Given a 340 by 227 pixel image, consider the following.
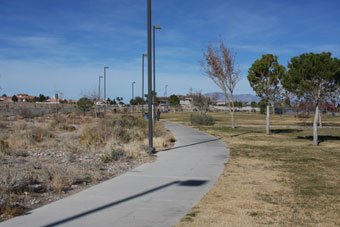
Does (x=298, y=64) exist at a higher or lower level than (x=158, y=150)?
higher

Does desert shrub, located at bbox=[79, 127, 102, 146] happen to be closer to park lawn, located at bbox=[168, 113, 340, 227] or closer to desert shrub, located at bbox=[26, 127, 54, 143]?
desert shrub, located at bbox=[26, 127, 54, 143]

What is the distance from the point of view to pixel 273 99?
24.3 metres

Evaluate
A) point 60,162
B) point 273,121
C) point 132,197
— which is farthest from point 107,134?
point 273,121

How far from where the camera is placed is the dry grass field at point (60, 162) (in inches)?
275

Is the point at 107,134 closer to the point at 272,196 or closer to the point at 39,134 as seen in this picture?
the point at 39,134

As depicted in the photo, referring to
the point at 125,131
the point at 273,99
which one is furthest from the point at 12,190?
the point at 273,99

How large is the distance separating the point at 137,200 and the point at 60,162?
552 centimetres

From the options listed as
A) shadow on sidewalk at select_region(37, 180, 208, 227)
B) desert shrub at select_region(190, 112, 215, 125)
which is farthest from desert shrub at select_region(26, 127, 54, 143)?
desert shrub at select_region(190, 112, 215, 125)

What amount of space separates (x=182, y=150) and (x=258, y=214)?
28.9 feet

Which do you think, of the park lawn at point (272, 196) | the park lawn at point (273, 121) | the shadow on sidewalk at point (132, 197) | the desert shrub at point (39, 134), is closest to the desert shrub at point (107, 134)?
the desert shrub at point (39, 134)

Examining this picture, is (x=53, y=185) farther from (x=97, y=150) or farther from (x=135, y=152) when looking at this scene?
(x=97, y=150)

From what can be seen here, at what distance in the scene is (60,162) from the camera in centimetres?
1130

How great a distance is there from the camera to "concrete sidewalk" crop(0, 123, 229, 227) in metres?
5.48

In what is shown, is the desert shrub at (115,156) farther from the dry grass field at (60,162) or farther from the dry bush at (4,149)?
the dry bush at (4,149)
